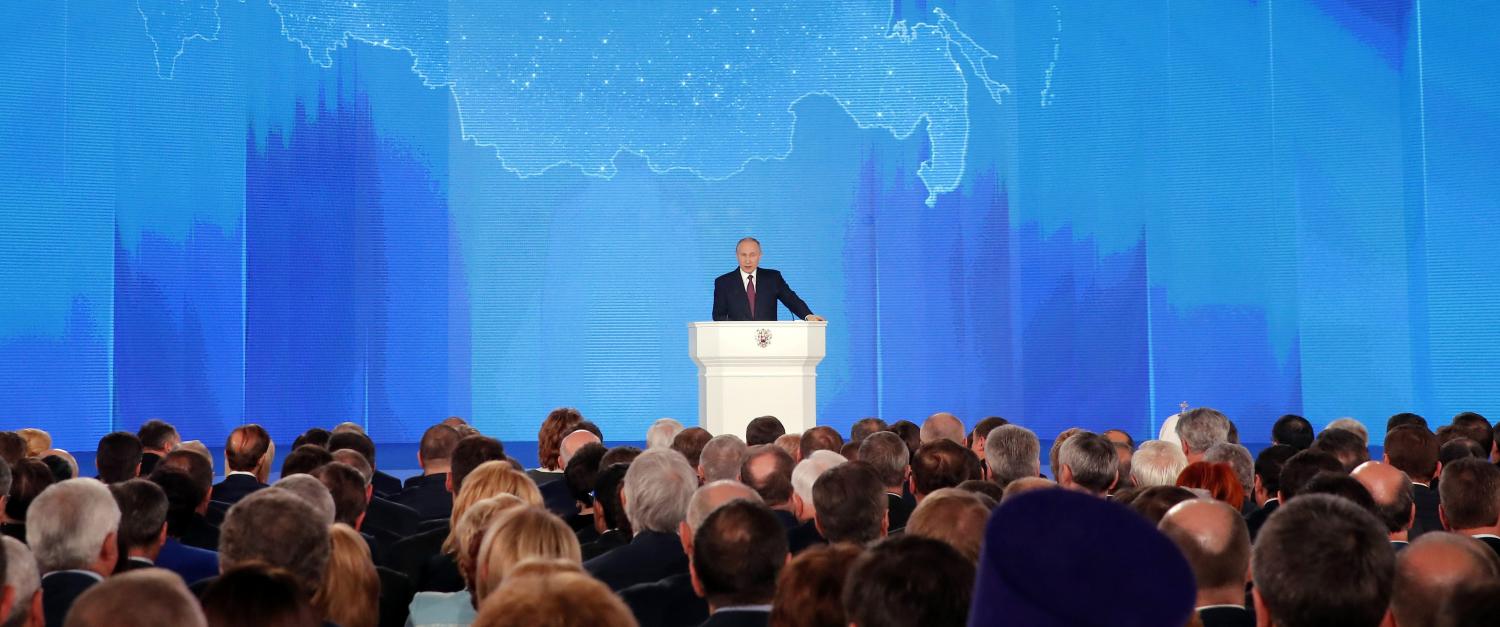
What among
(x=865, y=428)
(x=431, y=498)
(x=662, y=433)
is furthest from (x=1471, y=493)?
(x=431, y=498)

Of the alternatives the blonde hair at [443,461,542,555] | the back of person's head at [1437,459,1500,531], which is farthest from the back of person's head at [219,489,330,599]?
the back of person's head at [1437,459,1500,531]

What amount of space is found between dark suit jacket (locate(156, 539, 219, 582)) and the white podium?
14.6ft

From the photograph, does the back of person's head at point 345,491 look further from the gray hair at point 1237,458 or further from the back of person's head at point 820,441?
the gray hair at point 1237,458

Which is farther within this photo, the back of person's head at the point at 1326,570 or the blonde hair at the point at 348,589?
the blonde hair at the point at 348,589

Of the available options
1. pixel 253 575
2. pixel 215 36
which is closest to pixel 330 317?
pixel 215 36

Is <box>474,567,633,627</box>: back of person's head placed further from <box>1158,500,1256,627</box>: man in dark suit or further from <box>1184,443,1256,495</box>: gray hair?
<box>1184,443,1256,495</box>: gray hair

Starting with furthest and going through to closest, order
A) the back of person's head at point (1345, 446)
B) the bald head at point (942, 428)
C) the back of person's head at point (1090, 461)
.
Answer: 1. the bald head at point (942, 428)
2. the back of person's head at point (1345, 446)
3. the back of person's head at point (1090, 461)

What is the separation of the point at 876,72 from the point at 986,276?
2.18 meters

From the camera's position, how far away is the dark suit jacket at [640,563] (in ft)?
12.0

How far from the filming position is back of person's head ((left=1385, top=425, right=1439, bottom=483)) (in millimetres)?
5238

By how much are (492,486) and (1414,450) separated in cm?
339

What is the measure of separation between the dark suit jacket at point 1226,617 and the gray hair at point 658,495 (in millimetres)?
1467

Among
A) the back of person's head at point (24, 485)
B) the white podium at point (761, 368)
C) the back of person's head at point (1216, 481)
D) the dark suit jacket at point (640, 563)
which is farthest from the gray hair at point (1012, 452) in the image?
the back of person's head at point (24, 485)

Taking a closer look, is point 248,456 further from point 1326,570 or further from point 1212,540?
point 1326,570
